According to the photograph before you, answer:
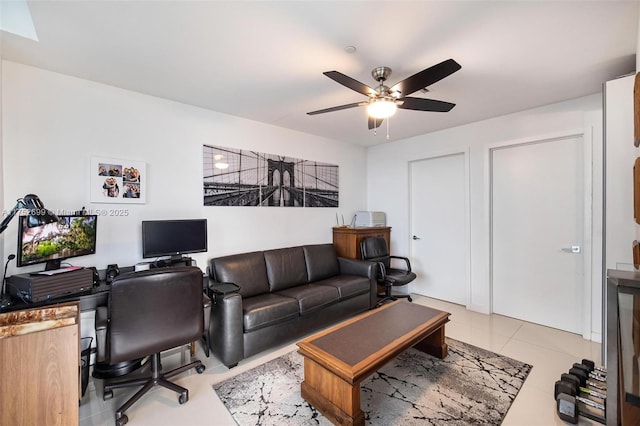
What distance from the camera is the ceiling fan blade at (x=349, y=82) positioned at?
5.92 ft

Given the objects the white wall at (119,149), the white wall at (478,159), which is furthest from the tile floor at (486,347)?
the white wall at (119,149)

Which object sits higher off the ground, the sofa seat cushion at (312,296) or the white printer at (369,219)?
the white printer at (369,219)

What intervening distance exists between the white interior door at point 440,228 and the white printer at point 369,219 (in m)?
0.50

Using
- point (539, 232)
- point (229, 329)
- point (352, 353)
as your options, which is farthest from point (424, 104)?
point (229, 329)

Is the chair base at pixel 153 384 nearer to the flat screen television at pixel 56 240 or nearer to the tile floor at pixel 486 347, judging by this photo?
the tile floor at pixel 486 347

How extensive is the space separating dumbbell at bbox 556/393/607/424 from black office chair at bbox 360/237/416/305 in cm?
203

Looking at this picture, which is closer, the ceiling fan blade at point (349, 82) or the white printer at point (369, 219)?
the ceiling fan blade at point (349, 82)

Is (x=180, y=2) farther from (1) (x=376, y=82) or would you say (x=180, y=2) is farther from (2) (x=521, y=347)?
(2) (x=521, y=347)

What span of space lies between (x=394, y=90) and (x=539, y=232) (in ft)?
8.97

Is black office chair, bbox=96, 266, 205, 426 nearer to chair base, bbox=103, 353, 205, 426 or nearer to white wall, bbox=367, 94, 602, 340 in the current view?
chair base, bbox=103, 353, 205, 426

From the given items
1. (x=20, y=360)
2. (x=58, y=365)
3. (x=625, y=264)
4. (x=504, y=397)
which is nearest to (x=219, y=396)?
(x=58, y=365)

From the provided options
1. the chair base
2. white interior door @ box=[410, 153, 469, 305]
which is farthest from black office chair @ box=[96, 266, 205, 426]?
white interior door @ box=[410, 153, 469, 305]

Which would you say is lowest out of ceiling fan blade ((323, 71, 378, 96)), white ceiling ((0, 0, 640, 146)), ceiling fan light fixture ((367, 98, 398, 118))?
ceiling fan light fixture ((367, 98, 398, 118))

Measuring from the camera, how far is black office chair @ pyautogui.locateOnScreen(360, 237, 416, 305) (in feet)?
12.4
